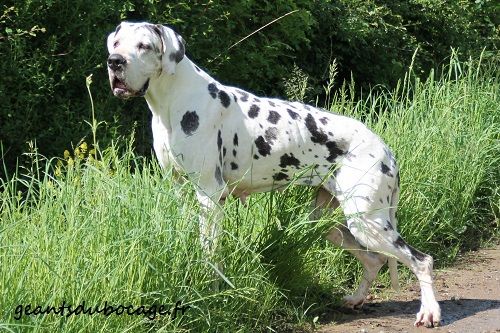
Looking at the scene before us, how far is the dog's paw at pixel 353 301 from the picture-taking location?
21.3 ft

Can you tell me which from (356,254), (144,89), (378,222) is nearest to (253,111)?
(144,89)

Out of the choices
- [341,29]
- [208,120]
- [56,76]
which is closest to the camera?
[208,120]

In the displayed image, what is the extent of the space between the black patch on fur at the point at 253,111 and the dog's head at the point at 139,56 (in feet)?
1.94

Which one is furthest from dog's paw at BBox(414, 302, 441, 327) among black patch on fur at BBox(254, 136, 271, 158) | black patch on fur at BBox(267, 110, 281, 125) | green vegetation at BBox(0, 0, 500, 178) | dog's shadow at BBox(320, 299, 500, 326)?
green vegetation at BBox(0, 0, 500, 178)

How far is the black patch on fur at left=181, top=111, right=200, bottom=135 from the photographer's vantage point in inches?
228

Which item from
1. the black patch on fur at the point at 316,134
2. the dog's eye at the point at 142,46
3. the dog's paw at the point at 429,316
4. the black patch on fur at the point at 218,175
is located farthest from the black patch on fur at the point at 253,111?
the dog's paw at the point at 429,316

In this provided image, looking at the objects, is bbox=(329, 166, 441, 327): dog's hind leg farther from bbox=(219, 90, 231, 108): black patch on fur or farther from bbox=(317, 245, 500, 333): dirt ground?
bbox=(219, 90, 231, 108): black patch on fur

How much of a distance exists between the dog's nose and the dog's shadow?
2.12 meters

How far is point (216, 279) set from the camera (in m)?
5.29

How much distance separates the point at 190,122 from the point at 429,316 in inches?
78.1

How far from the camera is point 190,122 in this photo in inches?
229

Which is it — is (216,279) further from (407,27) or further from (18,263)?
(407,27)

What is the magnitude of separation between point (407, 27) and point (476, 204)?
14.1 ft

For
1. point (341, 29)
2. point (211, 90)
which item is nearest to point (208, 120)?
point (211, 90)
